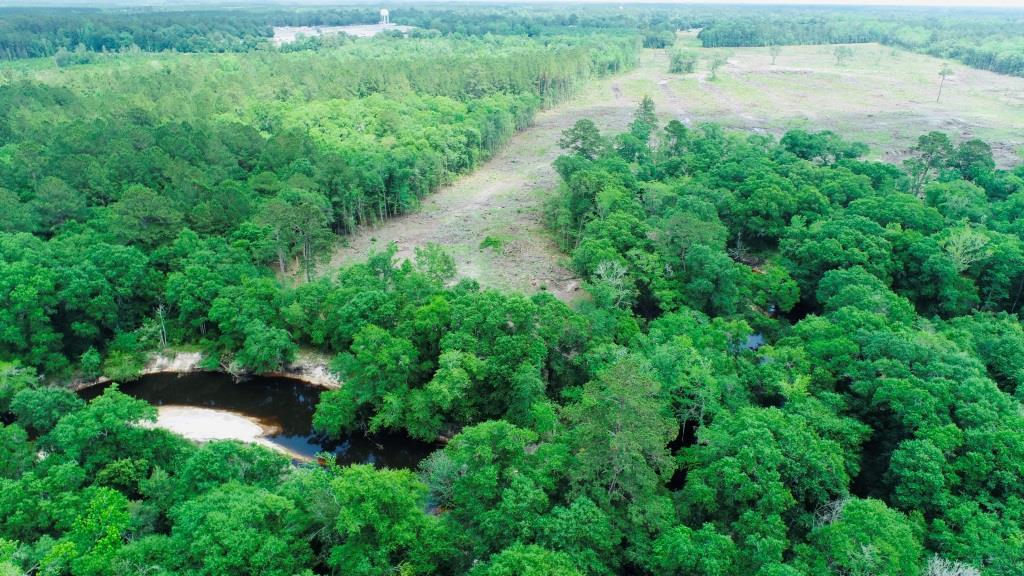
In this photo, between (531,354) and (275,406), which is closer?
(531,354)

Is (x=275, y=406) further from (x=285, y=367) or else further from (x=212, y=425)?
(x=212, y=425)

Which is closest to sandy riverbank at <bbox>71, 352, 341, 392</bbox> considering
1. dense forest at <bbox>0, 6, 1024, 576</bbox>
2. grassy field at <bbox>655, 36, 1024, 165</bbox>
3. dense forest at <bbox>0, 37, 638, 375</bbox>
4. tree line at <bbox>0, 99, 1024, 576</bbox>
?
dense forest at <bbox>0, 6, 1024, 576</bbox>

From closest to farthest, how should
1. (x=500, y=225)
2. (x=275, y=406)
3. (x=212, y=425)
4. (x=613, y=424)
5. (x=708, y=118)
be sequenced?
(x=613, y=424) → (x=212, y=425) → (x=275, y=406) → (x=500, y=225) → (x=708, y=118)

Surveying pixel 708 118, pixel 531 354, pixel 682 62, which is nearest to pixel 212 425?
pixel 531 354

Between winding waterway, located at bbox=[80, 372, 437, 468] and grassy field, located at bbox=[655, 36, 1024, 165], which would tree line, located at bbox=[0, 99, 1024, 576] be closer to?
winding waterway, located at bbox=[80, 372, 437, 468]

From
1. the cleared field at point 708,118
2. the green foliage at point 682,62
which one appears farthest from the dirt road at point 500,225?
the green foliage at point 682,62

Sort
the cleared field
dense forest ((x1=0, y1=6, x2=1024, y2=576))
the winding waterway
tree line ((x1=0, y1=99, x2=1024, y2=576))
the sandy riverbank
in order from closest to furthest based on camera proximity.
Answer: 1. tree line ((x1=0, y1=99, x2=1024, y2=576))
2. dense forest ((x1=0, y1=6, x2=1024, y2=576))
3. the winding waterway
4. the sandy riverbank
5. the cleared field

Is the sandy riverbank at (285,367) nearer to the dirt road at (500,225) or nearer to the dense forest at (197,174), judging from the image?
the dense forest at (197,174)
